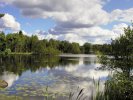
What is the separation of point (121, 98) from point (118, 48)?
5587 millimetres

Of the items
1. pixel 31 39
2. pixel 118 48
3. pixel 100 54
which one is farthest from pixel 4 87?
pixel 31 39

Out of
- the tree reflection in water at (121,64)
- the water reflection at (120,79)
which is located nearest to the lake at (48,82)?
the water reflection at (120,79)

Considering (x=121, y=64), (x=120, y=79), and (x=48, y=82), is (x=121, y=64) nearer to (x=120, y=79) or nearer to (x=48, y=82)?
(x=120, y=79)

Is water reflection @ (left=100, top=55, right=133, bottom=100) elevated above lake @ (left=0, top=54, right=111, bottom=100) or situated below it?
above

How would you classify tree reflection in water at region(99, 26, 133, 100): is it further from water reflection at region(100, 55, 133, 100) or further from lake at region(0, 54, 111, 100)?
lake at region(0, 54, 111, 100)

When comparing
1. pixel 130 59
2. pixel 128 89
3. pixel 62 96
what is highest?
pixel 130 59

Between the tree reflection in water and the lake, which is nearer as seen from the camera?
the tree reflection in water

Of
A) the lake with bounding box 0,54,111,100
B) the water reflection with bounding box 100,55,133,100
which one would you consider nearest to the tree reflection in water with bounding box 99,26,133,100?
the water reflection with bounding box 100,55,133,100

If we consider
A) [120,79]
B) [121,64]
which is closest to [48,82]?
[121,64]

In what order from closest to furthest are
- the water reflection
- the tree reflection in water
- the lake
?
the water reflection, the tree reflection in water, the lake

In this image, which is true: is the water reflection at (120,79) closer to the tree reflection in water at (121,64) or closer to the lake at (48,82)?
the tree reflection in water at (121,64)

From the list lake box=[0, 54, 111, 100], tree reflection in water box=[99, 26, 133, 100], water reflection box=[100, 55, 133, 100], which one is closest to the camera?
water reflection box=[100, 55, 133, 100]

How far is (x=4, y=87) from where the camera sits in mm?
28391

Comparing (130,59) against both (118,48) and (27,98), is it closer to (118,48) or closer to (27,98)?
(118,48)
